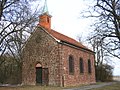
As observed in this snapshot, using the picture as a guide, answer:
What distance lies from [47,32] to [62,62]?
514 centimetres

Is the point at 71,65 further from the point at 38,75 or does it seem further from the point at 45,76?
the point at 38,75

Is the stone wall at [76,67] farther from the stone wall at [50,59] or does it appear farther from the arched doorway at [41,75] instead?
the arched doorway at [41,75]

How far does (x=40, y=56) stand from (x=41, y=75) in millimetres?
2831

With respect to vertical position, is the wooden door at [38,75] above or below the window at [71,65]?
below

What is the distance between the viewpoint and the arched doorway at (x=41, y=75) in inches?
1284

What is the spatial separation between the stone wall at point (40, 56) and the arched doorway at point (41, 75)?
49 cm

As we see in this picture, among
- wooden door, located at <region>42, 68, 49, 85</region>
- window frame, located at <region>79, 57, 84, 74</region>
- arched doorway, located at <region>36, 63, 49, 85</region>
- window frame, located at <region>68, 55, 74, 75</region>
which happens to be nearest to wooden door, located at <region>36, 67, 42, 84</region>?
arched doorway, located at <region>36, 63, 49, 85</region>

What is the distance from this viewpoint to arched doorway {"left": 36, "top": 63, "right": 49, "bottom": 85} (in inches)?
1284

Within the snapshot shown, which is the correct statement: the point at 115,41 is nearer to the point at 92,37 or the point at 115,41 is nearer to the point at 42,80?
the point at 92,37

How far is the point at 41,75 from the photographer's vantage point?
3328cm

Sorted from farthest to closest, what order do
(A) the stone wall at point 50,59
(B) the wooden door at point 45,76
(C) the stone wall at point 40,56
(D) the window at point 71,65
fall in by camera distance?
(D) the window at point 71,65 < (B) the wooden door at point 45,76 < (C) the stone wall at point 40,56 < (A) the stone wall at point 50,59

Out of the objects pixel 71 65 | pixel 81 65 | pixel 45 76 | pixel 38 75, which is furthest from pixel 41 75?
pixel 81 65

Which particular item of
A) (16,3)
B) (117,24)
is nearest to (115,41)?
(117,24)

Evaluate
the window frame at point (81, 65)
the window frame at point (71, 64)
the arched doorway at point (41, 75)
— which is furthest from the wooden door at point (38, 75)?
the window frame at point (81, 65)
